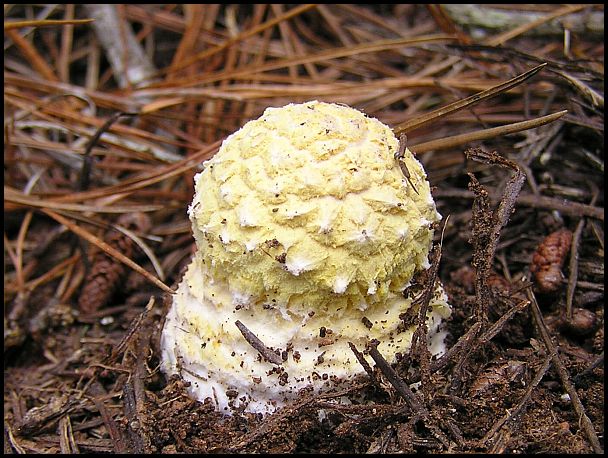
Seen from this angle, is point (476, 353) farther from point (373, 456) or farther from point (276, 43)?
point (276, 43)

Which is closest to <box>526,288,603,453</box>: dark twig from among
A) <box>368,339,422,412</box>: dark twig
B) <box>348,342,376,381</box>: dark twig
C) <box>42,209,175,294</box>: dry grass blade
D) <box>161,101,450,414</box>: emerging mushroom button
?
<box>161,101,450,414</box>: emerging mushroom button

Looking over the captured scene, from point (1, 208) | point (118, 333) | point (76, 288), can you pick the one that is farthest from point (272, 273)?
point (1, 208)

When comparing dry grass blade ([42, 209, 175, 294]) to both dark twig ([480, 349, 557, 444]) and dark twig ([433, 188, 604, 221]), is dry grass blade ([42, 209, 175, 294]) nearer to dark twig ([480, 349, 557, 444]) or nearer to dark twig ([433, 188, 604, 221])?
dark twig ([480, 349, 557, 444])

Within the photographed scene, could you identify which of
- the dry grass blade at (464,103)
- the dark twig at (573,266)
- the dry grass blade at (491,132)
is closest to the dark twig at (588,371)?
the dark twig at (573,266)

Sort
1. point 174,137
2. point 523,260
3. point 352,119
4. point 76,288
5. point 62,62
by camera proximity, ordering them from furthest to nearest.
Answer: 1. point 62,62
2. point 174,137
3. point 76,288
4. point 523,260
5. point 352,119

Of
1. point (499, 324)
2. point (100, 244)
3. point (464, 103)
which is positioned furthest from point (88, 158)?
point (499, 324)

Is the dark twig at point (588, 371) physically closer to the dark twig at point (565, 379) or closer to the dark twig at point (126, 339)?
the dark twig at point (565, 379)

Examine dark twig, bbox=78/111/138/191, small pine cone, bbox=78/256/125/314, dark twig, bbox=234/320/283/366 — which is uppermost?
dark twig, bbox=78/111/138/191
